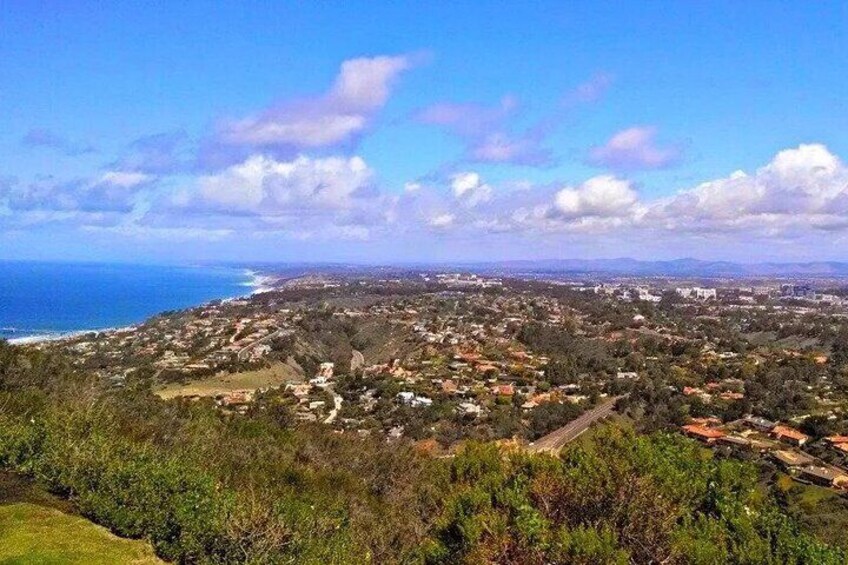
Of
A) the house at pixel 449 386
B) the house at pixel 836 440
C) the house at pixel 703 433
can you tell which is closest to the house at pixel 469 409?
the house at pixel 449 386

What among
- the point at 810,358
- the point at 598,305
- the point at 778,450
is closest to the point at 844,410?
the point at 778,450

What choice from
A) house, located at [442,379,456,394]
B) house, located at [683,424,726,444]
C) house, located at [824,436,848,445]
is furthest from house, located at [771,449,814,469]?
house, located at [442,379,456,394]

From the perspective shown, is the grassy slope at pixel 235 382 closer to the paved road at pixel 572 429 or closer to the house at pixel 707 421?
the paved road at pixel 572 429

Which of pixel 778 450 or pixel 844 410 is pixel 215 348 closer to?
pixel 778 450

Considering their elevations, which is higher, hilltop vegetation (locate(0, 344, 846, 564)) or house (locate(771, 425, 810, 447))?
hilltop vegetation (locate(0, 344, 846, 564))

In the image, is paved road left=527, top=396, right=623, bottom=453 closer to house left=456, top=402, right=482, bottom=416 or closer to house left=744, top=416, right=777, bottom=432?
house left=456, top=402, right=482, bottom=416

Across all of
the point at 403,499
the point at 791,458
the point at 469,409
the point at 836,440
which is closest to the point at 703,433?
the point at 791,458

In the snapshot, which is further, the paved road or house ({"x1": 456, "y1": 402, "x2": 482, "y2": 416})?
house ({"x1": 456, "y1": 402, "x2": 482, "y2": 416})
